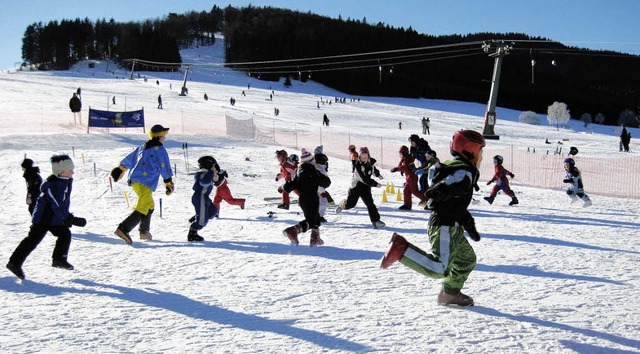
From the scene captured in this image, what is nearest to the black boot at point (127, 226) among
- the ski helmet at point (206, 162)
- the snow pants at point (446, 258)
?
the ski helmet at point (206, 162)

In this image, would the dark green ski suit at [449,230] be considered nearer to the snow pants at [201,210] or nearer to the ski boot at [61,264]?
the ski boot at [61,264]

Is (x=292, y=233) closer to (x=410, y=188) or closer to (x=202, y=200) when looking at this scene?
(x=202, y=200)

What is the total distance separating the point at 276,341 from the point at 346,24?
555 feet

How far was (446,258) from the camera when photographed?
4758 mm

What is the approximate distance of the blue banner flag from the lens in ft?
87.9

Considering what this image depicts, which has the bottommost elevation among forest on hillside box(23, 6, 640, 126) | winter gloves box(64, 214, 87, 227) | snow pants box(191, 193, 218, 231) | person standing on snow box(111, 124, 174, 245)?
snow pants box(191, 193, 218, 231)

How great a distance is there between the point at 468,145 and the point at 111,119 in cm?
2549

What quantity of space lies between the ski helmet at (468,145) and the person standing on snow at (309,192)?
3.35 m

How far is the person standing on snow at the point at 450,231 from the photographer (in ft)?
15.4

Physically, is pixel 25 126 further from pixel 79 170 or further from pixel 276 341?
pixel 276 341

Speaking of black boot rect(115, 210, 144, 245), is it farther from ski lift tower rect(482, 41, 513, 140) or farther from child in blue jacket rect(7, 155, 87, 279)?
ski lift tower rect(482, 41, 513, 140)

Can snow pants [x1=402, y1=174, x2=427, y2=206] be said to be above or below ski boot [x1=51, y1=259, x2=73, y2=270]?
above

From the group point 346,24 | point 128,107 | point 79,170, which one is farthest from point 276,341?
point 346,24

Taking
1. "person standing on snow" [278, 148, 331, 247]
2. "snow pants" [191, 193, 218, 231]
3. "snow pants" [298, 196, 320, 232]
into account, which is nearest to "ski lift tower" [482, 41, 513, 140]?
"person standing on snow" [278, 148, 331, 247]
